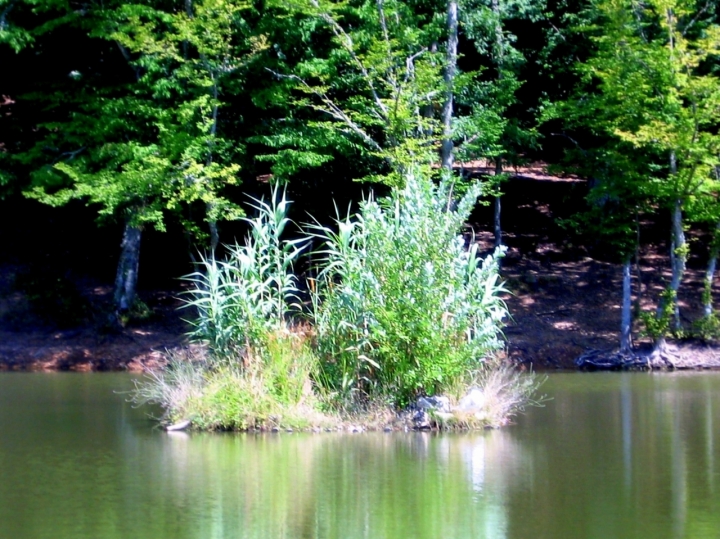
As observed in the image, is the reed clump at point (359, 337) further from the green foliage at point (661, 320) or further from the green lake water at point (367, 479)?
the green foliage at point (661, 320)

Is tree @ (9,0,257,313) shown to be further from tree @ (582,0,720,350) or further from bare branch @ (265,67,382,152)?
tree @ (582,0,720,350)

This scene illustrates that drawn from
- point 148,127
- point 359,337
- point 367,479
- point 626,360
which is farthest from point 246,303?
point 626,360

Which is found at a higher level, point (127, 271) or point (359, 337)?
point (127, 271)

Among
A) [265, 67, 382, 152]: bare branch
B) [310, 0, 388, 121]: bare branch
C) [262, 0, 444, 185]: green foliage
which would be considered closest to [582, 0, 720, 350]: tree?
[262, 0, 444, 185]: green foliage

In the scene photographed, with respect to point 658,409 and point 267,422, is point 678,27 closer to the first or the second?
point 658,409

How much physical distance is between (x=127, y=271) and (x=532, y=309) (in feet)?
33.8

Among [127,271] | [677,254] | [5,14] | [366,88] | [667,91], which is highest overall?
[5,14]

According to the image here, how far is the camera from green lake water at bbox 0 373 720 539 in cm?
888

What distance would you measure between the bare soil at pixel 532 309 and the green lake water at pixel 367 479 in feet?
24.6

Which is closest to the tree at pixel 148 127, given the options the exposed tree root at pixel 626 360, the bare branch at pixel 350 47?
the bare branch at pixel 350 47

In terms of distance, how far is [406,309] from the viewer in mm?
14164

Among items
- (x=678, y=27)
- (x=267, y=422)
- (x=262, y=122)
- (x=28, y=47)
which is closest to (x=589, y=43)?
(x=678, y=27)

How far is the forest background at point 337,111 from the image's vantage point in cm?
2312

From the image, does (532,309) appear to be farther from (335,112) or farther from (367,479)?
(367,479)
